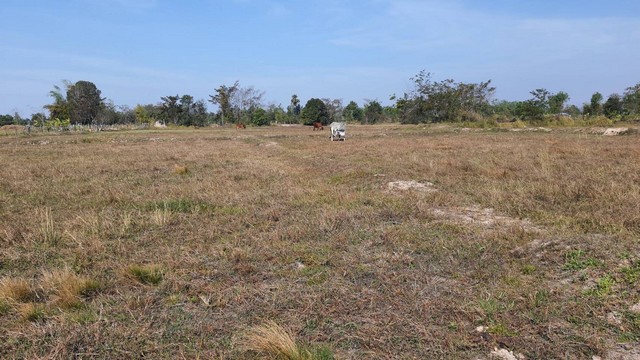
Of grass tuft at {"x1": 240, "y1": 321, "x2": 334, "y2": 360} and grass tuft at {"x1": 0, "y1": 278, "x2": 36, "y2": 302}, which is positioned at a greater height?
grass tuft at {"x1": 0, "y1": 278, "x2": 36, "y2": 302}

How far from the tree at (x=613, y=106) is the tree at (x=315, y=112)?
1487 inches

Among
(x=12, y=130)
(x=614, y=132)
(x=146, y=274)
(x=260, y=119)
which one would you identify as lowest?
(x=146, y=274)

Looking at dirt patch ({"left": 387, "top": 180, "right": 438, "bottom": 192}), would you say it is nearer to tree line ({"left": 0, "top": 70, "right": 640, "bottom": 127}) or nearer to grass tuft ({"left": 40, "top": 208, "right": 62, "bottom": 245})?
grass tuft ({"left": 40, "top": 208, "right": 62, "bottom": 245})

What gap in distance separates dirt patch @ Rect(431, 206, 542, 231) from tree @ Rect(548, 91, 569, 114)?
47977 mm

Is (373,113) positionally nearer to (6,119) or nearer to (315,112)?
(315,112)

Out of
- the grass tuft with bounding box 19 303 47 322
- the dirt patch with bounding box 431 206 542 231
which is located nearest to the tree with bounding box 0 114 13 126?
the grass tuft with bounding box 19 303 47 322

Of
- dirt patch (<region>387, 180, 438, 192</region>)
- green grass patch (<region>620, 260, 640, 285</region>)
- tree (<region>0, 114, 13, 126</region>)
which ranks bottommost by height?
green grass patch (<region>620, 260, 640, 285</region>)

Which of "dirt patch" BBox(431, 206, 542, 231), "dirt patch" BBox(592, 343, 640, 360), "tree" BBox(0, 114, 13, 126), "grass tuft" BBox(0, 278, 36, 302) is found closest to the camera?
"dirt patch" BBox(592, 343, 640, 360)

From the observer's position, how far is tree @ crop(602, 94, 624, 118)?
41.8 m

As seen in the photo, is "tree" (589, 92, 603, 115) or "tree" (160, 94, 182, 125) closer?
"tree" (589, 92, 603, 115)

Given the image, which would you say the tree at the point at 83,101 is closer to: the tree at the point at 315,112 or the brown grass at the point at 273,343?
the tree at the point at 315,112

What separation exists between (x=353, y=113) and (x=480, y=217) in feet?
247

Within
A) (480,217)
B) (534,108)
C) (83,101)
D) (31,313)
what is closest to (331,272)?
(31,313)

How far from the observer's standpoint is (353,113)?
264 ft
